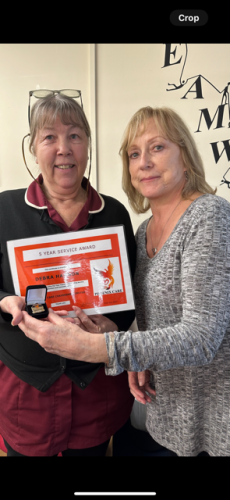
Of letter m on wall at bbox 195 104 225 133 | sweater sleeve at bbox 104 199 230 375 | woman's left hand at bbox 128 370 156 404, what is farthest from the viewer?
woman's left hand at bbox 128 370 156 404

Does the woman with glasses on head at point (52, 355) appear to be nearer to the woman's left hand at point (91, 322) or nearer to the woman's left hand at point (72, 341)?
the woman's left hand at point (91, 322)

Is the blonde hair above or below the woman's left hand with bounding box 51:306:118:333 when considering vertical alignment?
above

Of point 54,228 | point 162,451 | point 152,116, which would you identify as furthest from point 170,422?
point 152,116

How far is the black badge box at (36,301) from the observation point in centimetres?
64

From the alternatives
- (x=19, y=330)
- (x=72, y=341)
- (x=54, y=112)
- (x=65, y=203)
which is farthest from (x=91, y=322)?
(x=54, y=112)

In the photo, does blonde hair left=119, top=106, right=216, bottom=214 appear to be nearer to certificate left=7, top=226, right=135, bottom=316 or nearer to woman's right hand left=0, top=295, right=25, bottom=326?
certificate left=7, top=226, right=135, bottom=316

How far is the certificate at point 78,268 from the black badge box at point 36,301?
0.05 feet

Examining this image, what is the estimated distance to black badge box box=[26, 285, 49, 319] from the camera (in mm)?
640

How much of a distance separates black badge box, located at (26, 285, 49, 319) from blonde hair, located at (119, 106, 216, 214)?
0.44 meters

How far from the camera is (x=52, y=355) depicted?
812mm

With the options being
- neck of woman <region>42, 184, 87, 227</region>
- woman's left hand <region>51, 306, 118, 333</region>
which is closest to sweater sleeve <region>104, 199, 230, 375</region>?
woman's left hand <region>51, 306, 118, 333</region>

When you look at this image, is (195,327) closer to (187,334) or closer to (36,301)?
(187,334)

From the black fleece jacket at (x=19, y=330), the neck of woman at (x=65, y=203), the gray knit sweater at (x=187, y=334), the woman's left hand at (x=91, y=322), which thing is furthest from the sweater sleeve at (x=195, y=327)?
the neck of woman at (x=65, y=203)

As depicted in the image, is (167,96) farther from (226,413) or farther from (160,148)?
(226,413)
